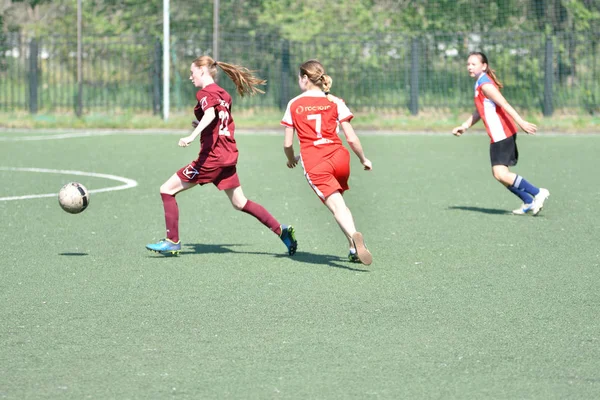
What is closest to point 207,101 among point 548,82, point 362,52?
point 548,82

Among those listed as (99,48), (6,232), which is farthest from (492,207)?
(99,48)

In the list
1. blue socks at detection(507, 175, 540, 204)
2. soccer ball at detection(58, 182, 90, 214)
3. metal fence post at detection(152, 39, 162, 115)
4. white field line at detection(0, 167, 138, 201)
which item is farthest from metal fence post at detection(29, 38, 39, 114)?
soccer ball at detection(58, 182, 90, 214)

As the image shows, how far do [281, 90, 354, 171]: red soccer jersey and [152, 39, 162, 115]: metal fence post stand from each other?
67.7 ft

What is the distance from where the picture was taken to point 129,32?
3362 cm

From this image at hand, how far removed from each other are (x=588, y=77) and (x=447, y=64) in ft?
12.4

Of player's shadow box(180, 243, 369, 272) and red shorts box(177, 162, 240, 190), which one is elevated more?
red shorts box(177, 162, 240, 190)

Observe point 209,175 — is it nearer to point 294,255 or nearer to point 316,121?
point 294,255

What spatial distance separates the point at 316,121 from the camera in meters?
8.50

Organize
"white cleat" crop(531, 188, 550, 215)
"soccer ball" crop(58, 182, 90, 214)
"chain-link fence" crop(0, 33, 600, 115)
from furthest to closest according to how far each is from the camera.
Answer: "chain-link fence" crop(0, 33, 600, 115) → "white cleat" crop(531, 188, 550, 215) → "soccer ball" crop(58, 182, 90, 214)

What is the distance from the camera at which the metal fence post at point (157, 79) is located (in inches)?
1136

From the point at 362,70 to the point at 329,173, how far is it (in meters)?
22.6

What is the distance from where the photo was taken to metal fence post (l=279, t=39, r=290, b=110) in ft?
97.1

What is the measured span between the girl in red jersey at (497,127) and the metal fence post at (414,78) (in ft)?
57.0

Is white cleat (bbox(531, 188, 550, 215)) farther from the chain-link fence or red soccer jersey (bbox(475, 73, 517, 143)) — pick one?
the chain-link fence
